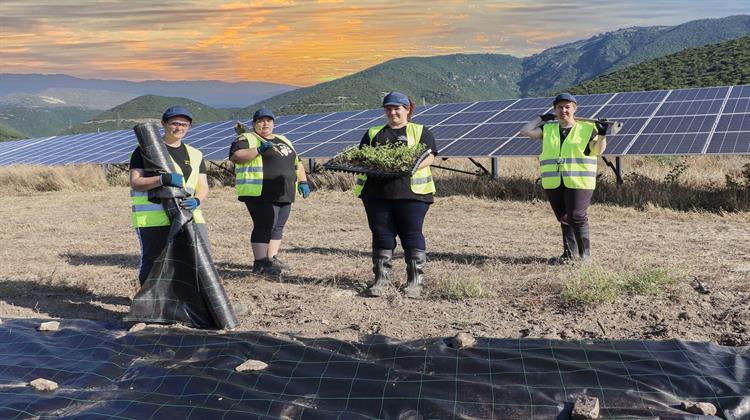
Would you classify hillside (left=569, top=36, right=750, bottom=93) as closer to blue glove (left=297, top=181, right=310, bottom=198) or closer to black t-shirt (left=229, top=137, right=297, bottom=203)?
blue glove (left=297, top=181, right=310, bottom=198)

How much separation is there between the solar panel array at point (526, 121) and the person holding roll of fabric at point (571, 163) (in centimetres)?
488

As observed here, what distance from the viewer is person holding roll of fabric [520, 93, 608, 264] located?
703 centimetres

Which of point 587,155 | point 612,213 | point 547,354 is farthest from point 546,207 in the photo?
point 547,354

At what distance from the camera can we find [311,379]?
4.11 meters

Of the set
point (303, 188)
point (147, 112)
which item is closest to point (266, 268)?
point (303, 188)

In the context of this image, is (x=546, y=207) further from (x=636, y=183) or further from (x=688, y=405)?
(x=688, y=405)

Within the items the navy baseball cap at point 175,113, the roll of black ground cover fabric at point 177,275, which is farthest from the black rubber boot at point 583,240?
the navy baseball cap at point 175,113

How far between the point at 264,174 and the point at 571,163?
302cm

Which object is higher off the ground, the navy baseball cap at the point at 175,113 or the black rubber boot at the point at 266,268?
the navy baseball cap at the point at 175,113

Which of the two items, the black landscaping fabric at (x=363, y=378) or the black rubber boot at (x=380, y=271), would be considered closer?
the black landscaping fabric at (x=363, y=378)

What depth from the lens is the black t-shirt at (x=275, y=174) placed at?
272 inches

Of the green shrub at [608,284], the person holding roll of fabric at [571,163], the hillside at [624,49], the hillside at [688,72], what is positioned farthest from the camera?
the hillside at [624,49]

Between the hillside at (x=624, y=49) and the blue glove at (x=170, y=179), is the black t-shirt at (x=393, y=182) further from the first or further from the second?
the hillside at (x=624, y=49)

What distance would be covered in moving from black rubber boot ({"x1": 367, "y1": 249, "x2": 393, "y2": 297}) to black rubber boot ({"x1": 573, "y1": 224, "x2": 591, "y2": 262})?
207cm
